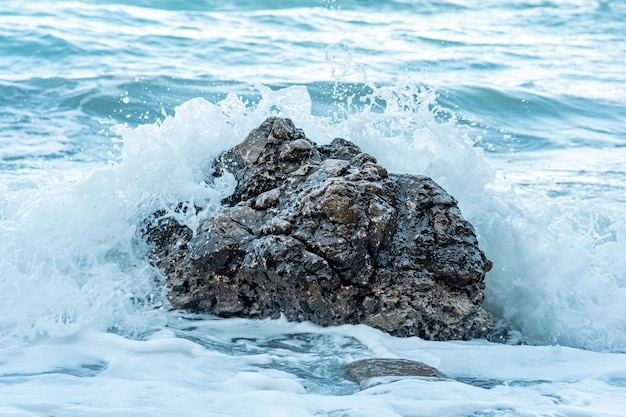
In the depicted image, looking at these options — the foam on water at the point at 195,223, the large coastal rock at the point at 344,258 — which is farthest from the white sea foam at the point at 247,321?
the large coastal rock at the point at 344,258

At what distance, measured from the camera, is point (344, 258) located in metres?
3.51

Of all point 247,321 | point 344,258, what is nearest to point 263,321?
point 247,321

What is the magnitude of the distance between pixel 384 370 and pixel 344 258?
584 millimetres

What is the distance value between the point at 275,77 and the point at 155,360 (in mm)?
8012

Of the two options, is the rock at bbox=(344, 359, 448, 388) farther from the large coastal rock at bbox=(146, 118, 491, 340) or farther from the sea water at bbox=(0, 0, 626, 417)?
the large coastal rock at bbox=(146, 118, 491, 340)

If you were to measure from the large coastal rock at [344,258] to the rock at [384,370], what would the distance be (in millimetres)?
331

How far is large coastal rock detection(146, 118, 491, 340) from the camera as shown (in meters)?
3.55

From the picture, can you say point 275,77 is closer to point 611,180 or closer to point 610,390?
point 611,180

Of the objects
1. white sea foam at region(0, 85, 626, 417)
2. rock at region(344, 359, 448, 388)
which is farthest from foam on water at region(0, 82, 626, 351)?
rock at region(344, 359, 448, 388)

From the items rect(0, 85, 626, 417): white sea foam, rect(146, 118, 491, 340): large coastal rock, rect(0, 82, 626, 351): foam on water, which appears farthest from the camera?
rect(0, 82, 626, 351): foam on water

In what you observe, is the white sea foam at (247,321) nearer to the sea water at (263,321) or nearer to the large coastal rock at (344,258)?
the sea water at (263,321)

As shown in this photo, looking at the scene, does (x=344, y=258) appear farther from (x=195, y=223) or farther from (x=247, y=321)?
(x=195, y=223)

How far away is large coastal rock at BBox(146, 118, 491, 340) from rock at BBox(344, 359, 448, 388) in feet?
1.09

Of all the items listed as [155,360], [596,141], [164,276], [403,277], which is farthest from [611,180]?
[155,360]
